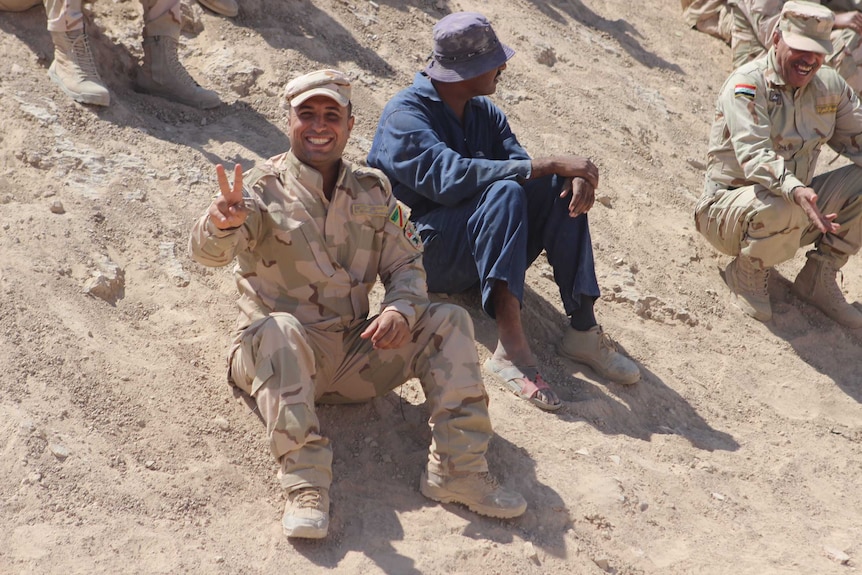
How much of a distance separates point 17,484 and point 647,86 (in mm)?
5323

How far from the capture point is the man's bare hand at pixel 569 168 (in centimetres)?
401

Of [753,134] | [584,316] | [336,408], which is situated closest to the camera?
[336,408]

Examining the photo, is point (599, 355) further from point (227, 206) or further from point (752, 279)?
point (227, 206)

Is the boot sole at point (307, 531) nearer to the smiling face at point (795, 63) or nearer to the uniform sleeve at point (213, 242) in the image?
the uniform sleeve at point (213, 242)

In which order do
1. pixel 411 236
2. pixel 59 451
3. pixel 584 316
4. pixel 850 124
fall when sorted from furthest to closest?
pixel 850 124, pixel 584 316, pixel 411 236, pixel 59 451

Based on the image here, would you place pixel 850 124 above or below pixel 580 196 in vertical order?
above

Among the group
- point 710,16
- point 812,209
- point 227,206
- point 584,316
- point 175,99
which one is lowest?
point 175,99

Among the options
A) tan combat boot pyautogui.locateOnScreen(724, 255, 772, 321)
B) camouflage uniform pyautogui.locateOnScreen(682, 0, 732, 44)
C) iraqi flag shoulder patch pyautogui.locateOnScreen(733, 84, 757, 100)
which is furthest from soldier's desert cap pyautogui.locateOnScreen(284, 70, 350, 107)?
camouflage uniform pyautogui.locateOnScreen(682, 0, 732, 44)

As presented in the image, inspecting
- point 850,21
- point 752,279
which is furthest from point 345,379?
point 850,21

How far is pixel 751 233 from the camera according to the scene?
512 centimetres

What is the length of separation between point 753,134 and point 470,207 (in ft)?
5.35

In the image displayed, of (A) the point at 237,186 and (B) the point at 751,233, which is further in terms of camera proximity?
(B) the point at 751,233

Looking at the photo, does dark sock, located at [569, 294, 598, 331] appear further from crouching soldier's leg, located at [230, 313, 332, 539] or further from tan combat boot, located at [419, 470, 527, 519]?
crouching soldier's leg, located at [230, 313, 332, 539]

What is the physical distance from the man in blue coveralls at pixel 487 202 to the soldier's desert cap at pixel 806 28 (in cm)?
153
